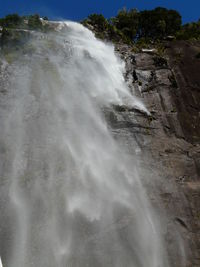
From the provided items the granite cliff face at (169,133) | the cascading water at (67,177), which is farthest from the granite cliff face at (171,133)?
the cascading water at (67,177)

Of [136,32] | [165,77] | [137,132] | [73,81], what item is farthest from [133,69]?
[136,32]

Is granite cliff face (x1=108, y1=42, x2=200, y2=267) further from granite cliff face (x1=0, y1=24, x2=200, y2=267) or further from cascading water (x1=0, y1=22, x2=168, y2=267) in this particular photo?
cascading water (x1=0, y1=22, x2=168, y2=267)

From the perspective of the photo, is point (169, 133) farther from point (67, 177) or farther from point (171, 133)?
point (67, 177)

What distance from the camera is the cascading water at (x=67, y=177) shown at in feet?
31.7

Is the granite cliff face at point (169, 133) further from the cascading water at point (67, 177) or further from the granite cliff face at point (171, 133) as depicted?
the cascading water at point (67, 177)

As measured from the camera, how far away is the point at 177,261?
9844mm

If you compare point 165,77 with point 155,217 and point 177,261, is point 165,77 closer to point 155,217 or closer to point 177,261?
point 155,217

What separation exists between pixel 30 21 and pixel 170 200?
15.3 m

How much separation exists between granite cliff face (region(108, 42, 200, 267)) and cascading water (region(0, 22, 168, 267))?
56cm

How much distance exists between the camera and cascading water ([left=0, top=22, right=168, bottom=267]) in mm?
9672

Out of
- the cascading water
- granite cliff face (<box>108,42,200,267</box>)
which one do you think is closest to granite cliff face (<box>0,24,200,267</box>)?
granite cliff face (<box>108,42,200,267</box>)

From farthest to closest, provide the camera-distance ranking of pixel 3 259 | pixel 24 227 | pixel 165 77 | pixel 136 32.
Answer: pixel 136 32
pixel 165 77
pixel 24 227
pixel 3 259

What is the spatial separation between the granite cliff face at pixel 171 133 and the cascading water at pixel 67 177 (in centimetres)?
56

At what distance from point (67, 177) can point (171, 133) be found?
5.18 meters
